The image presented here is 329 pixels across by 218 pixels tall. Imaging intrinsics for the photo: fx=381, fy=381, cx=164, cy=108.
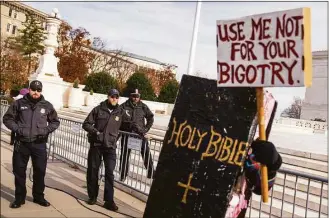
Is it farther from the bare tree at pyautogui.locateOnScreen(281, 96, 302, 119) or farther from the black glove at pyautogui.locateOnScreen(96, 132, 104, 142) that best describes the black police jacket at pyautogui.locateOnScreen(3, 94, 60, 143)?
the bare tree at pyautogui.locateOnScreen(281, 96, 302, 119)

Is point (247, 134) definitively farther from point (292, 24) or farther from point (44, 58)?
point (44, 58)

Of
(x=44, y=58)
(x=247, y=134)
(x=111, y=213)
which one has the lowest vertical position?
(x=111, y=213)

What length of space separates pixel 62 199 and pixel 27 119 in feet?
5.16

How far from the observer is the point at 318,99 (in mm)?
46031

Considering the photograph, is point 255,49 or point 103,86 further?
point 103,86

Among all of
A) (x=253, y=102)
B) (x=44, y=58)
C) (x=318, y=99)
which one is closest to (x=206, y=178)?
(x=253, y=102)

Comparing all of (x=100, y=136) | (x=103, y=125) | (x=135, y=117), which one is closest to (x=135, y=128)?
(x=135, y=117)

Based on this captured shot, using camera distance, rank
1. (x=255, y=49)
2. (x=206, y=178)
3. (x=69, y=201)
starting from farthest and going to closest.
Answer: (x=69, y=201) → (x=206, y=178) → (x=255, y=49)

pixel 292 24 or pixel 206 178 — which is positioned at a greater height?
pixel 292 24

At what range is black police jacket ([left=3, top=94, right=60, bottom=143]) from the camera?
18.2 ft

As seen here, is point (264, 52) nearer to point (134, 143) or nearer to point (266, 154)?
point (266, 154)

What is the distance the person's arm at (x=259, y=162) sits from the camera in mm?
2442

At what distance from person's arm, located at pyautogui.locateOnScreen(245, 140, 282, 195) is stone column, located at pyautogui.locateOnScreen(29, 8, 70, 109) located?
65.2ft

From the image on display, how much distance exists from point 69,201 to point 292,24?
5.04 m
